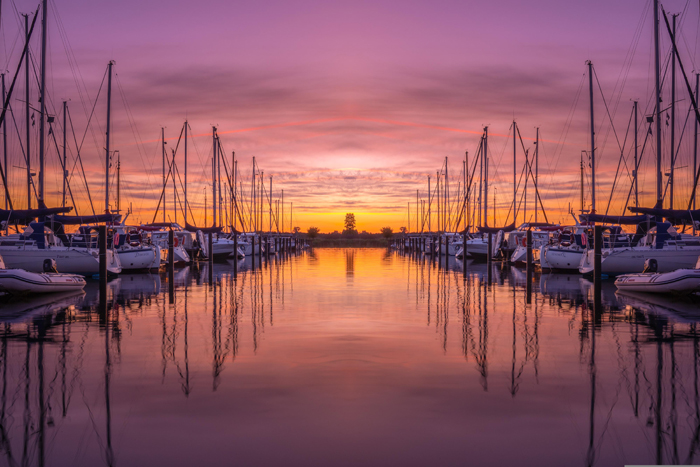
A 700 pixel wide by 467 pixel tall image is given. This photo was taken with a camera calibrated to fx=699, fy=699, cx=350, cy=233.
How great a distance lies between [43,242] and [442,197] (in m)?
68.7

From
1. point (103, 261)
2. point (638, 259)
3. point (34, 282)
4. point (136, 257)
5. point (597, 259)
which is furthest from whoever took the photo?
point (136, 257)

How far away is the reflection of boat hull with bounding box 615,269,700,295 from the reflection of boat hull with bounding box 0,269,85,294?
1822cm

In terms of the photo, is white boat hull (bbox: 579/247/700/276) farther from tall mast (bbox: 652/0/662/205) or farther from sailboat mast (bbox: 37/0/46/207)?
sailboat mast (bbox: 37/0/46/207)

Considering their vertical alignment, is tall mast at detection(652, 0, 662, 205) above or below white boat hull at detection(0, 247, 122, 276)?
above

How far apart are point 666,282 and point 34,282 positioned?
18769mm

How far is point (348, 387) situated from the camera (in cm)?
867

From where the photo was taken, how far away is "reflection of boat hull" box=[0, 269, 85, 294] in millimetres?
19812

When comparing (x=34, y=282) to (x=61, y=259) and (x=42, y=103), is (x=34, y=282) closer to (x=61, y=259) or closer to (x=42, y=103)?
(x=61, y=259)

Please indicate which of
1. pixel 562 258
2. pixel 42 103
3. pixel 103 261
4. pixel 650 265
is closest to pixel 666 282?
pixel 650 265

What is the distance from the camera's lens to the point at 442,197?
93.6 meters

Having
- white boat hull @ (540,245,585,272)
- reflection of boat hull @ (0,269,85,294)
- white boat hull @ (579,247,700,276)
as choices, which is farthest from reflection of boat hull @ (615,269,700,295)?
reflection of boat hull @ (0,269,85,294)

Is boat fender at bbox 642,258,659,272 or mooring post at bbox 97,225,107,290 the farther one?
boat fender at bbox 642,258,659,272

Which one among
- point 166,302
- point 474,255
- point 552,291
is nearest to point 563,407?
point 166,302

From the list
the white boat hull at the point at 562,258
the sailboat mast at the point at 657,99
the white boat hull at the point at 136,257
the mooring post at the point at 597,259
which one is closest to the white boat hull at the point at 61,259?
the white boat hull at the point at 136,257
